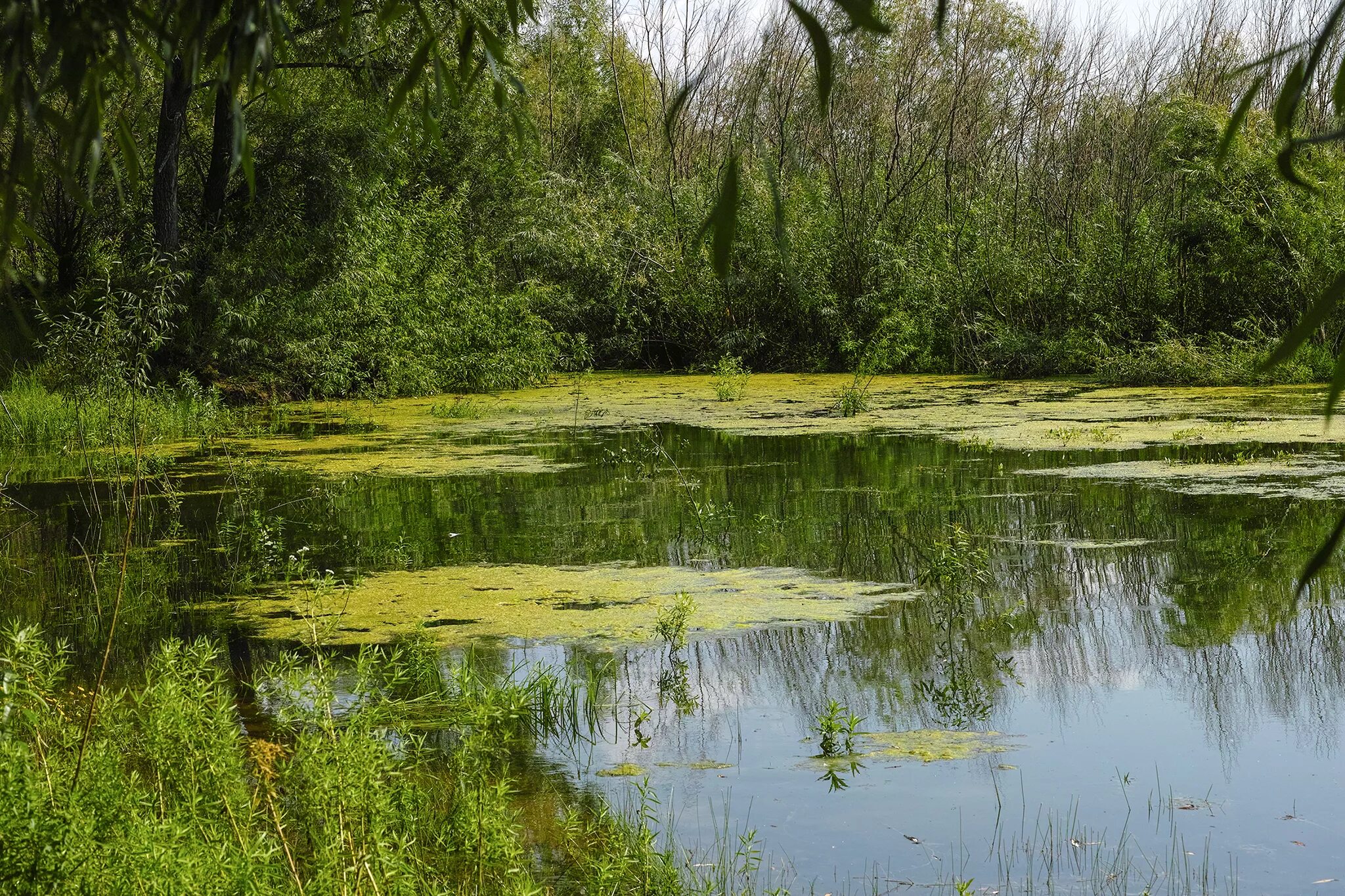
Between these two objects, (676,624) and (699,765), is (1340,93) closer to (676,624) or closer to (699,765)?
(699,765)

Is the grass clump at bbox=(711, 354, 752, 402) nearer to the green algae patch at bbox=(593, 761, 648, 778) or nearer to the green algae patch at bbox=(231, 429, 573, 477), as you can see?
the green algae patch at bbox=(231, 429, 573, 477)

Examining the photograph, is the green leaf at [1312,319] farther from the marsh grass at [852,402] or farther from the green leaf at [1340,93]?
the marsh grass at [852,402]

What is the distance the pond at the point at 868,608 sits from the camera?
3225 millimetres

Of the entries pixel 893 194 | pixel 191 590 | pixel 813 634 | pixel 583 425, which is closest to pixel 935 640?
pixel 813 634

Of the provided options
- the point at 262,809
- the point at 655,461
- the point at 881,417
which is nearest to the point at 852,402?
the point at 881,417

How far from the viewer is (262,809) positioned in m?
3.05

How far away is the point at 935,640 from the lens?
470cm

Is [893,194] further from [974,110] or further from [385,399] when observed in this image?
[385,399]

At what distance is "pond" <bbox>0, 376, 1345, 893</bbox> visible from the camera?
3225mm

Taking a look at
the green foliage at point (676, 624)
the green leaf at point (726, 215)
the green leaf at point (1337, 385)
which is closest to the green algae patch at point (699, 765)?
the green foliage at point (676, 624)

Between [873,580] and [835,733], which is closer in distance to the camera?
[835,733]

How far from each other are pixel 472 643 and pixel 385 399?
409 inches

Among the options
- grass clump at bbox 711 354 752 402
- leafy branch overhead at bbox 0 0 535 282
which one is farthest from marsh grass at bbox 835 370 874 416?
leafy branch overhead at bbox 0 0 535 282

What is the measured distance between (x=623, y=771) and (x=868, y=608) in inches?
68.8
